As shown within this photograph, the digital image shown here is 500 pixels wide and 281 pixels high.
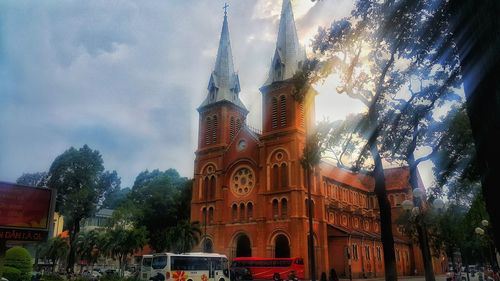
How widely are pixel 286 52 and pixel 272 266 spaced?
79.2ft

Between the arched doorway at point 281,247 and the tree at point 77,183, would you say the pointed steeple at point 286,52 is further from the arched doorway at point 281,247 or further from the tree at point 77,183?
the tree at point 77,183

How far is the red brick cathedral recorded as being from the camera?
4128 centimetres

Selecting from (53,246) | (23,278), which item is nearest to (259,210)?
(23,278)

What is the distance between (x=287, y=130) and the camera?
43094 millimetres

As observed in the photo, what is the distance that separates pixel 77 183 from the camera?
50.1m

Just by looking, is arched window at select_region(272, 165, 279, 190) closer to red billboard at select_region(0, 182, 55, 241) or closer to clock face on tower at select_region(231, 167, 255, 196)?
clock face on tower at select_region(231, 167, 255, 196)

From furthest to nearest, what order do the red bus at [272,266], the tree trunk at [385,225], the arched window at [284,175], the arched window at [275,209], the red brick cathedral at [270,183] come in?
the arched window at [284,175], the arched window at [275,209], the red brick cathedral at [270,183], the red bus at [272,266], the tree trunk at [385,225]

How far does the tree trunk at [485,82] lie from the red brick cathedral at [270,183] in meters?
30.5

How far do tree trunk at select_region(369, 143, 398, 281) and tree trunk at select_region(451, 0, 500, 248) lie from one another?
10.3 meters

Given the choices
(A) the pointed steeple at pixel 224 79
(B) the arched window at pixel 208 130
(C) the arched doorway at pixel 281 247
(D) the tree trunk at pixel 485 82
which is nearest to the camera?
(D) the tree trunk at pixel 485 82

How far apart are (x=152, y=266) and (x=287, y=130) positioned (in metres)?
20.7

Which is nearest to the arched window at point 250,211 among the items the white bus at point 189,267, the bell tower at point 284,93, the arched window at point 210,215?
the arched window at point 210,215

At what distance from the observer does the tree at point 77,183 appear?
47.5m

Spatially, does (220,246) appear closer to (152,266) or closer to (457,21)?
(152,266)
